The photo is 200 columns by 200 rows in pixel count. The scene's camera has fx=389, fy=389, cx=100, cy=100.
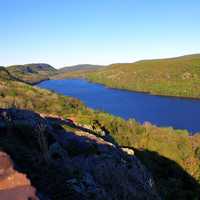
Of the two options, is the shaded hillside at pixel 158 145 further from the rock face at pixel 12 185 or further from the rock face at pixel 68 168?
the rock face at pixel 12 185

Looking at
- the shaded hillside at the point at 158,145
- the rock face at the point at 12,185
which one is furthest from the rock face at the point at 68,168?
the shaded hillside at the point at 158,145

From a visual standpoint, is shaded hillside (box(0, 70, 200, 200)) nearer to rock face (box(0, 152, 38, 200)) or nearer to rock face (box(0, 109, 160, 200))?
rock face (box(0, 109, 160, 200))

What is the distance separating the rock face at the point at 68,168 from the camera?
9195mm

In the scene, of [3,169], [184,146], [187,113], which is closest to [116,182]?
[3,169]

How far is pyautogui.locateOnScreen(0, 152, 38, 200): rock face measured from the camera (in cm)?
778

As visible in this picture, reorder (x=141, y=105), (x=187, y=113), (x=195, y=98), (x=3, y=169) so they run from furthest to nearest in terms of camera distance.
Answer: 1. (x=195, y=98)
2. (x=141, y=105)
3. (x=187, y=113)
4. (x=3, y=169)

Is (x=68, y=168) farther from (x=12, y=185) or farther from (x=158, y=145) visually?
(x=158, y=145)

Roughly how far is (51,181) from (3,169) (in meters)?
1.70

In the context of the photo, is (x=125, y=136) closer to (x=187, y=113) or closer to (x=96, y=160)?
(x=96, y=160)

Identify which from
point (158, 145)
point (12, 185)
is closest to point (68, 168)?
point (12, 185)

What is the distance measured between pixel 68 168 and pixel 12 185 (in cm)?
499

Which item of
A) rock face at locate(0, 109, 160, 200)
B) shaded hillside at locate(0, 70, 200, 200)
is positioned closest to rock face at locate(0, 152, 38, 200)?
rock face at locate(0, 109, 160, 200)

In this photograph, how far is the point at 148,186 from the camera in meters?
19.4

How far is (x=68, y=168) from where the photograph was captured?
13078 millimetres
